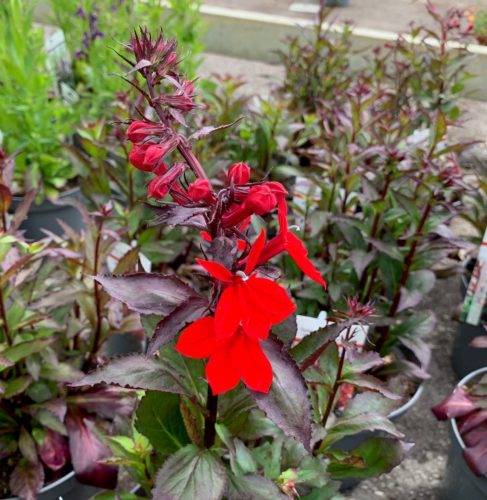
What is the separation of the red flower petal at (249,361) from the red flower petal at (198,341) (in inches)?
1.1

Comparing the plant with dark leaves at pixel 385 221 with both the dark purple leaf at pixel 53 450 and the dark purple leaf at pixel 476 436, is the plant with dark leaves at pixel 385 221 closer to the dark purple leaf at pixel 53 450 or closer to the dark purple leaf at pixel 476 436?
the dark purple leaf at pixel 476 436

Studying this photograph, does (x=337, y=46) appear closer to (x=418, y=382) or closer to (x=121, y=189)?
(x=121, y=189)

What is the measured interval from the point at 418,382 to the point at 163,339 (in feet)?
3.99

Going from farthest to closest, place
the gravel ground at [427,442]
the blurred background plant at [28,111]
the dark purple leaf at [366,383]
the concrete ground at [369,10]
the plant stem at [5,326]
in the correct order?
the concrete ground at [369,10] → the blurred background plant at [28,111] → the gravel ground at [427,442] → the plant stem at [5,326] → the dark purple leaf at [366,383]

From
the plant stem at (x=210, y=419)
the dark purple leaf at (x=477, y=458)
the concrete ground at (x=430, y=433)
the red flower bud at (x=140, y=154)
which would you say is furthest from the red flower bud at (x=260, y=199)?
the concrete ground at (x=430, y=433)

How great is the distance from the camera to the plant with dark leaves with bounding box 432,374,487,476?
1404mm

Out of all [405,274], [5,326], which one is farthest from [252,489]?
[405,274]

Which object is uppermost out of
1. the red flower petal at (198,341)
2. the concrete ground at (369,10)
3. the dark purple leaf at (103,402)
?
the concrete ground at (369,10)

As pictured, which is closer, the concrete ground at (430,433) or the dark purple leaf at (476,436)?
the dark purple leaf at (476,436)

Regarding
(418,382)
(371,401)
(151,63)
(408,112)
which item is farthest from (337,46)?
(151,63)

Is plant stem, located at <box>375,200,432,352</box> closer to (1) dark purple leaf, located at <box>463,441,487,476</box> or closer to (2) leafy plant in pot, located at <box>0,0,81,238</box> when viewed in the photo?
(1) dark purple leaf, located at <box>463,441,487,476</box>

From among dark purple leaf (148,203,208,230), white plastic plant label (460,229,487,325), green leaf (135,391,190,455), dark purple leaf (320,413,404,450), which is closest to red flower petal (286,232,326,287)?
dark purple leaf (148,203,208,230)

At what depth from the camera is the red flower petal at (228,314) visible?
2.16 ft

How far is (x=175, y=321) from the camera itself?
0.78m
